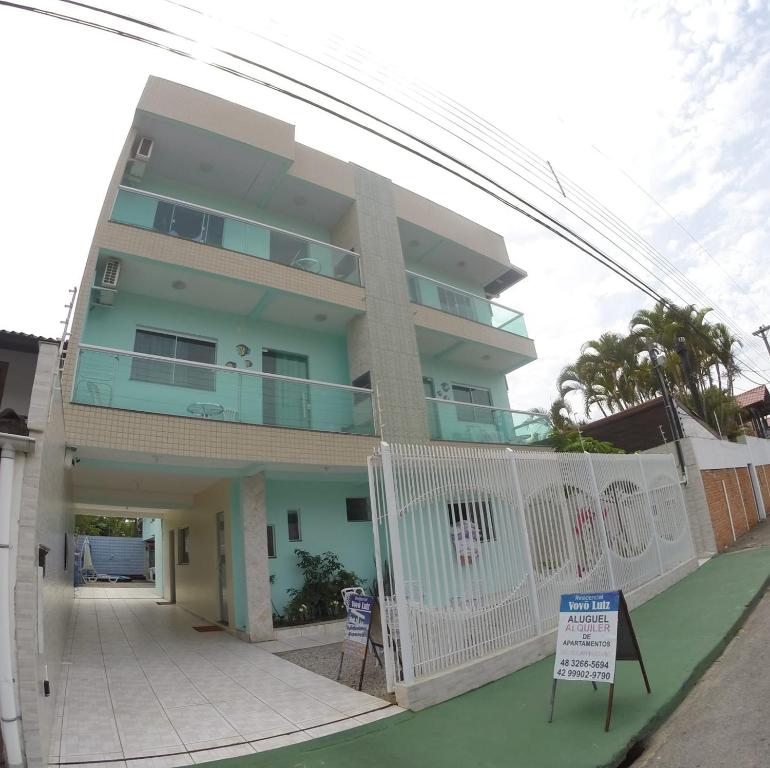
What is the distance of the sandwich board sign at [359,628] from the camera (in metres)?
6.00

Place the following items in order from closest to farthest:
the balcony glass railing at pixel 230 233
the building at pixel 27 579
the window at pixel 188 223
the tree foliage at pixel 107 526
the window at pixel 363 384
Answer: the building at pixel 27 579 → the balcony glass railing at pixel 230 233 → the window at pixel 188 223 → the window at pixel 363 384 → the tree foliage at pixel 107 526

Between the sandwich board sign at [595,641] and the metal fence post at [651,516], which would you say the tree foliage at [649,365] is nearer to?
the metal fence post at [651,516]

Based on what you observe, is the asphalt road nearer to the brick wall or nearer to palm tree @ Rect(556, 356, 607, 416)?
the brick wall

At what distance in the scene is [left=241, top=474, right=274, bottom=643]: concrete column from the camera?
903cm

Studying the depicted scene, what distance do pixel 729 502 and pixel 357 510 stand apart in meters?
11.6

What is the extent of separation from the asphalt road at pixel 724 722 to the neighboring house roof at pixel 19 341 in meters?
10.6

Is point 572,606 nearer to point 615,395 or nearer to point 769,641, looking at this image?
point 769,641

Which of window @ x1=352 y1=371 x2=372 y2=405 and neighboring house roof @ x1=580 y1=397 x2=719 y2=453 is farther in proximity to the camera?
neighboring house roof @ x1=580 y1=397 x2=719 y2=453

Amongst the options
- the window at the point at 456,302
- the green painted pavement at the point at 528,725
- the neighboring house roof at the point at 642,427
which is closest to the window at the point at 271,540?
the green painted pavement at the point at 528,725

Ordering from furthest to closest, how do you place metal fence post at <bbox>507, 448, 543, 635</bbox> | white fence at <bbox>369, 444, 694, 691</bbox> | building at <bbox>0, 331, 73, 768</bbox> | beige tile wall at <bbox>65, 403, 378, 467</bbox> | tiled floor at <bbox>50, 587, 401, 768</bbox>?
beige tile wall at <bbox>65, 403, 378, 467</bbox> → metal fence post at <bbox>507, 448, 543, 635</bbox> → white fence at <bbox>369, 444, 694, 691</bbox> → tiled floor at <bbox>50, 587, 401, 768</bbox> → building at <bbox>0, 331, 73, 768</bbox>

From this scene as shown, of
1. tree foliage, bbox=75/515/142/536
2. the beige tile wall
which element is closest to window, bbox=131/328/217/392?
the beige tile wall

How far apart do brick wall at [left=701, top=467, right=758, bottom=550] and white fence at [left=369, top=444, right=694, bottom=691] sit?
6.60 m

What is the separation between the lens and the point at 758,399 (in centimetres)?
2836

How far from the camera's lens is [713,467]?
1455 cm
